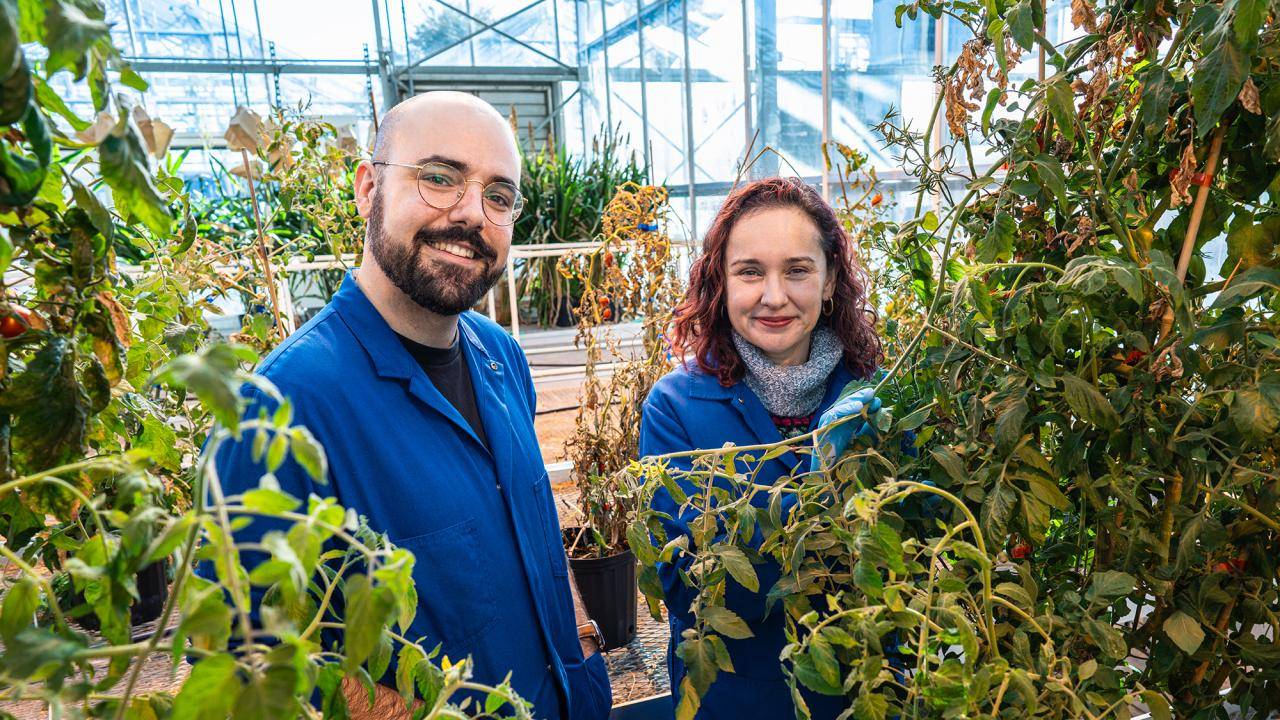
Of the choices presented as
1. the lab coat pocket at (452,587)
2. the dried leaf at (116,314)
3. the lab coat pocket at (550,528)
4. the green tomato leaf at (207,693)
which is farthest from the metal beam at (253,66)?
the green tomato leaf at (207,693)

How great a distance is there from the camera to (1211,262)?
2.06m

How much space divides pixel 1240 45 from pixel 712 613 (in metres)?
0.64

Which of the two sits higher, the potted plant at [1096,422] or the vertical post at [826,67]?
the vertical post at [826,67]

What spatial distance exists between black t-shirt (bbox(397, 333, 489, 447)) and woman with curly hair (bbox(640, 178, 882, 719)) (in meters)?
0.31

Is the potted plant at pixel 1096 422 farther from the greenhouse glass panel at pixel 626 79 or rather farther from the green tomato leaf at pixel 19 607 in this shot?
the greenhouse glass panel at pixel 626 79

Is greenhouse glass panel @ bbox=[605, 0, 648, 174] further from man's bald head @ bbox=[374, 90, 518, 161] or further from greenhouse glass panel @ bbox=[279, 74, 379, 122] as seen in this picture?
man's bald head @ bbox=[374, 90, 518, 161]

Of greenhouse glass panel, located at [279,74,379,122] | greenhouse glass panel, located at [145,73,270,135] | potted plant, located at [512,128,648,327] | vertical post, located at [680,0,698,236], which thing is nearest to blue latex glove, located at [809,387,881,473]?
potted plant, located at [512,128,648,327]

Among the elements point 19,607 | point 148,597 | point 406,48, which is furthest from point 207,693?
point 406,48

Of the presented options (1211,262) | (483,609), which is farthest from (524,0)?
(483,609)

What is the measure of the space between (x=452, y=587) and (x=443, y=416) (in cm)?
27

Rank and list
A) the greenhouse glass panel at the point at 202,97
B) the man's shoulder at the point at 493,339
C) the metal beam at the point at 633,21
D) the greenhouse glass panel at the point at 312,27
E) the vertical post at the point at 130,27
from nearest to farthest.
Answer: the man's shoulder at the point at 493,339 < the metal beam at the point at 633,21 < the vertical post at the point at 130,27 < the greenhouse glass panel at the point at 202,97 < the greenhouse glass panel at the point at 312,27

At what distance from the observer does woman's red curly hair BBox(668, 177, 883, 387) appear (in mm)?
1522

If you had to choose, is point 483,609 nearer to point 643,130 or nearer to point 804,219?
point 804,219

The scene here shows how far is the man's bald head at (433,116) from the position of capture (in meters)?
1.33
